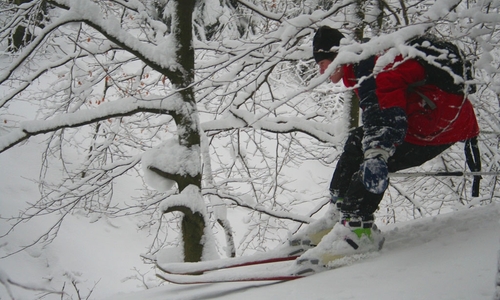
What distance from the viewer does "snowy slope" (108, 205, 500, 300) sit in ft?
4.73

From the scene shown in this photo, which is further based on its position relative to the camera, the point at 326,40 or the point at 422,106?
the point at 326,40

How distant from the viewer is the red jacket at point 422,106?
6.59 feet

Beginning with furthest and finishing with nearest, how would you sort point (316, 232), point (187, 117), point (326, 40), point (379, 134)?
point (187, 117)
point (316, 232)
point (326, 40)
point (379, 134)

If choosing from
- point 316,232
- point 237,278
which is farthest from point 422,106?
point 237,278

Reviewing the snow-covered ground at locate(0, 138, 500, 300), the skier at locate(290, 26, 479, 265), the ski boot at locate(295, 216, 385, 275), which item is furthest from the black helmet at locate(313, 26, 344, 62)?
the snow-covered ground at locate(0, 138, 500, 300)

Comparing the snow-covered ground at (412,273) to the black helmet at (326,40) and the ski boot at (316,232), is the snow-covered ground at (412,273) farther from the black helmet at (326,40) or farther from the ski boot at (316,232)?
the black helmet at (326,40)

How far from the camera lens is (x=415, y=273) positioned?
5.37ft

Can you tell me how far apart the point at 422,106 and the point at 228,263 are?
5.37 ft

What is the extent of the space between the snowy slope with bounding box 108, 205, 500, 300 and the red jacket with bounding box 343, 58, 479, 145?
59 centimetres

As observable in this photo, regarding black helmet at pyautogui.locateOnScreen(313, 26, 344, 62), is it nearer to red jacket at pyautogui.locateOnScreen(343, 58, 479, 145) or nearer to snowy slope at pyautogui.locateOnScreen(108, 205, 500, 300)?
red jacket at pyautogui.locateOnScreen(343, 58, 479, 145)

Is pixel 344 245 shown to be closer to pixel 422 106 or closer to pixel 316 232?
pixel 316 232

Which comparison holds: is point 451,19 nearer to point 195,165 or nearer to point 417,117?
point 417,117

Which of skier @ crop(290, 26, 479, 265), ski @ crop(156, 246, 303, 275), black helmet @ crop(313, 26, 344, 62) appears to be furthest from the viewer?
ski @ crop(156, 246, 303, 275)

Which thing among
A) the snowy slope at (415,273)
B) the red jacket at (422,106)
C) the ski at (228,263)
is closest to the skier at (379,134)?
the red jacket at (422,106)
